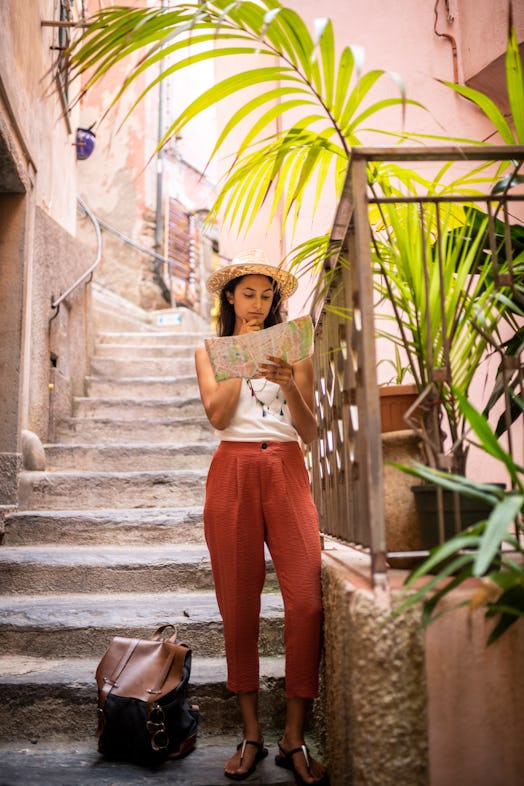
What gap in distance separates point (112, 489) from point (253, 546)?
196 cm

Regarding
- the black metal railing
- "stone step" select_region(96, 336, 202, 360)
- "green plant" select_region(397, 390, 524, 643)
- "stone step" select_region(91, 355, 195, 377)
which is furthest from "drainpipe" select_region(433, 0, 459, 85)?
"green plant" select_region(397, 390, 524, 643)

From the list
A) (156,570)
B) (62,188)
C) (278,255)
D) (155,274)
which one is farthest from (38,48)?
(155,274)

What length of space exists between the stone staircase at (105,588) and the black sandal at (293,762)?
36 millimetres

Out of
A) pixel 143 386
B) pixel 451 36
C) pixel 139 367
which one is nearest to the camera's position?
pixel 451 36

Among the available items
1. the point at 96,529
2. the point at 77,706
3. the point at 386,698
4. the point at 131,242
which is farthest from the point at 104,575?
the point at 131,242

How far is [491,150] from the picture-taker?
5.28 ft

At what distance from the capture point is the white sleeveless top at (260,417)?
2096 mm

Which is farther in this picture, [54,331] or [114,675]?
[54,331]

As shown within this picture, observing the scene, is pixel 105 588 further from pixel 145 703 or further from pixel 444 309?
pixel 444 309

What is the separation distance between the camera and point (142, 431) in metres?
4.58

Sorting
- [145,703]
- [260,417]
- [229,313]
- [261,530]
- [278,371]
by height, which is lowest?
[145,703]

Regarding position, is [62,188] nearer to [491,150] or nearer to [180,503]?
[180,503]

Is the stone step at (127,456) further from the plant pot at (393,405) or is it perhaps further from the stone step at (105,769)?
the plant pot at (393,405)

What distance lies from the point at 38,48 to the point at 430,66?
2510mm
